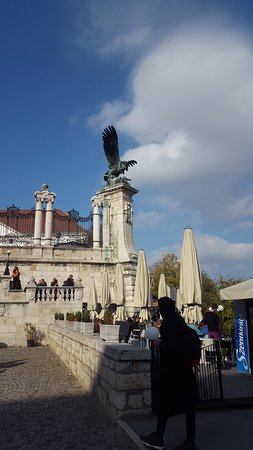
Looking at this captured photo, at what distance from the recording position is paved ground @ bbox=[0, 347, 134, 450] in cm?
487

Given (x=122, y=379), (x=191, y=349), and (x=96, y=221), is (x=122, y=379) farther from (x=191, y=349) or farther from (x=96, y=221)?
(x=96, y=221)

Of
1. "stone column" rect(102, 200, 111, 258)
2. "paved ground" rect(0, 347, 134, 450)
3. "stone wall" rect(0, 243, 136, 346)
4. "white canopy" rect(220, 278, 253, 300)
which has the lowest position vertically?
"paved ground" rect(0, 347, 134, 450)

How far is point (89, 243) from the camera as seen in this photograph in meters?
29.0

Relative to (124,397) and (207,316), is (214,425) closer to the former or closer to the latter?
(124,397)

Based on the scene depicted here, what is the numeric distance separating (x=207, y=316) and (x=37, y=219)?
750 inches

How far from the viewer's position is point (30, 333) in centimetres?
1761

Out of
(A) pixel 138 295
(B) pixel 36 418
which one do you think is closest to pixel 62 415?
(B) pixel 36 418

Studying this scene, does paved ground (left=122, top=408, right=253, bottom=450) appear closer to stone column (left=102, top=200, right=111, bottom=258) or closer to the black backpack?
the black backpack

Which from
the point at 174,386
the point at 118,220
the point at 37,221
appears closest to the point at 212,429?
the point at 174,386

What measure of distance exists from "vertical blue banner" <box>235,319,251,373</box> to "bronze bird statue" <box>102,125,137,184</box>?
21689 millimetres

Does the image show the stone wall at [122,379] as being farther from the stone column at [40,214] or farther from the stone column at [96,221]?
the stone column at [96,221]

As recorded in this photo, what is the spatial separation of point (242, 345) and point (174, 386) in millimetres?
5018

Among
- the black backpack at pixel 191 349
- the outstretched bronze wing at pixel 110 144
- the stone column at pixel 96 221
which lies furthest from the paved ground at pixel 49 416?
the outstretched bronze wing at pixel 110 144

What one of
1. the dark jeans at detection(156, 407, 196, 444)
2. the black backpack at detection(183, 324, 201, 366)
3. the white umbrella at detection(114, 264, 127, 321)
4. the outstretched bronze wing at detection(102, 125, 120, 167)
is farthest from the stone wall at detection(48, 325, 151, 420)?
the outstretched bronze wing at detection(102, 125, 120, 167)
